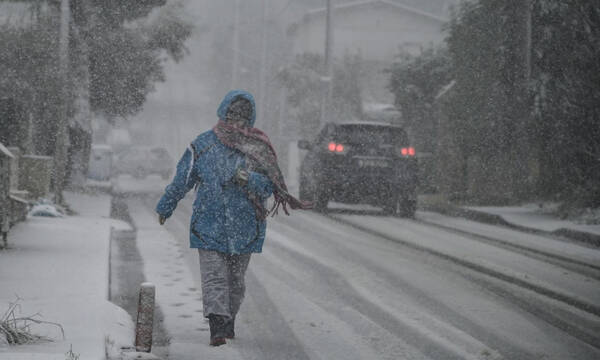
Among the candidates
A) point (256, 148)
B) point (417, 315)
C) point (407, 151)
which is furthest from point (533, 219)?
point (256, 148)

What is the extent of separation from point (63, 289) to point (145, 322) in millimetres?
2085

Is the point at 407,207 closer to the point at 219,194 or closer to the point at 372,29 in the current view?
the point at 219,194

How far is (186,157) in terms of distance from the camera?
20.4 feet

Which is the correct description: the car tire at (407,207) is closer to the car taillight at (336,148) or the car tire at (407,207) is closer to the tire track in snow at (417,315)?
the car taillight at (336,148)

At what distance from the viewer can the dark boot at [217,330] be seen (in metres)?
6.12

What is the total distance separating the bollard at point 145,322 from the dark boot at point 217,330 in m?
0.50

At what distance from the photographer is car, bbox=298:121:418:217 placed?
709 inches

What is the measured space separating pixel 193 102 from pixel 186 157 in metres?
75.6

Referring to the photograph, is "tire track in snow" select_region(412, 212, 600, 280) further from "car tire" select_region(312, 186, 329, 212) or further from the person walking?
the person walking

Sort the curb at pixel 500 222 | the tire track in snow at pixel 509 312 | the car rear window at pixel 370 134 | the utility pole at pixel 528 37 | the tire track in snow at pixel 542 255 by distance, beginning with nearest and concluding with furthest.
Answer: the tire track in snow at pixel 509 312 < the tire track in snow at pixel 542 255 < the curb at pixel 500 222 < the car rear window at pixel 370 134 < the utility pole at pixel 528 37

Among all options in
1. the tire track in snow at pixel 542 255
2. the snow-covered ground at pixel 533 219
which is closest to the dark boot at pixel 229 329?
the tire track in snow at pixel 542 255

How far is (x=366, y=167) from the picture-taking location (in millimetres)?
18047

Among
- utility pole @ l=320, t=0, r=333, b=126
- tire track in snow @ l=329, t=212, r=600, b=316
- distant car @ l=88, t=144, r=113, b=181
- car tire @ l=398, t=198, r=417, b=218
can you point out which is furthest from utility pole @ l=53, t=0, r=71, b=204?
distant car @ l=88, t=144, r=113, b=181

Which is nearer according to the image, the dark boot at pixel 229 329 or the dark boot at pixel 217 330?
the dark boot at pixel 217 330
